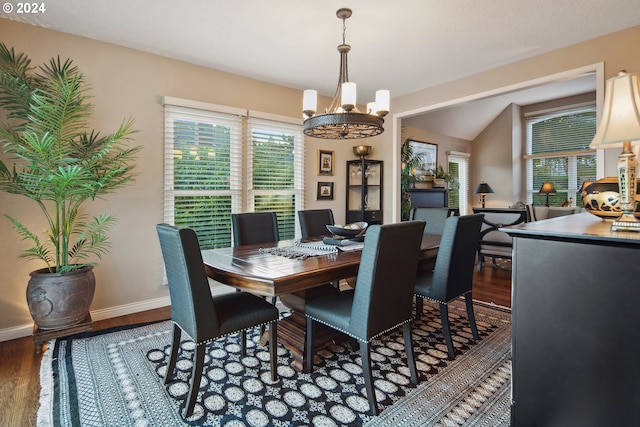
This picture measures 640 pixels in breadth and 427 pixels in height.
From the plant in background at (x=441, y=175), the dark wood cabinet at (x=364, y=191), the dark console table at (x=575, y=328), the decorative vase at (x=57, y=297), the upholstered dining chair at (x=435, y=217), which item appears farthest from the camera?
the plant in background at (x=441, y=175)

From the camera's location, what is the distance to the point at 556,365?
49.0 inches

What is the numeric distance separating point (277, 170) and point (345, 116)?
2077mm

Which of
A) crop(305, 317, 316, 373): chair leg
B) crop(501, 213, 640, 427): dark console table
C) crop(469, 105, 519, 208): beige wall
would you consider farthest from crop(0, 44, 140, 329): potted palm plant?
crop(469, 105, 519, 208): beige wall

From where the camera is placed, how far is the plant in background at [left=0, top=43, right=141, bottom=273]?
7.72 feet

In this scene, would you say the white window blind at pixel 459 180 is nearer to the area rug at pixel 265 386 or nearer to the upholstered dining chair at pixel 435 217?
the upholstered dining chair at pixel 435 217

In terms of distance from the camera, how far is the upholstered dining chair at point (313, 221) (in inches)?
132

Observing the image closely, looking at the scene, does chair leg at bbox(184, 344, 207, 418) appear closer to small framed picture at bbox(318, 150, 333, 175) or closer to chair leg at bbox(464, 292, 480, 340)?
chair leg at bbox(464, 292, 480, 340)

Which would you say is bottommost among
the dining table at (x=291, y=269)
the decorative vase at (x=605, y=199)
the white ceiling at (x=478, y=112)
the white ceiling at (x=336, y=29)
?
the dining table at (x=291, y=269)

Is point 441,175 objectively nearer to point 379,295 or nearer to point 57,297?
point 379,295

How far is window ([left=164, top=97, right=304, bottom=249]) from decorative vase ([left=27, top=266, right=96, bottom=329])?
1037 mm

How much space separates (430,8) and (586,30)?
62.3 inches

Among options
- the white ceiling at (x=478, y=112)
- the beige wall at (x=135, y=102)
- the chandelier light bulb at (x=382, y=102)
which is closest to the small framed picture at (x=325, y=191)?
the beige wall at (x=135, y=102)

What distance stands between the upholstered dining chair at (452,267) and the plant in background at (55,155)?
2.61 m

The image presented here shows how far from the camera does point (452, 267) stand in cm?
231
